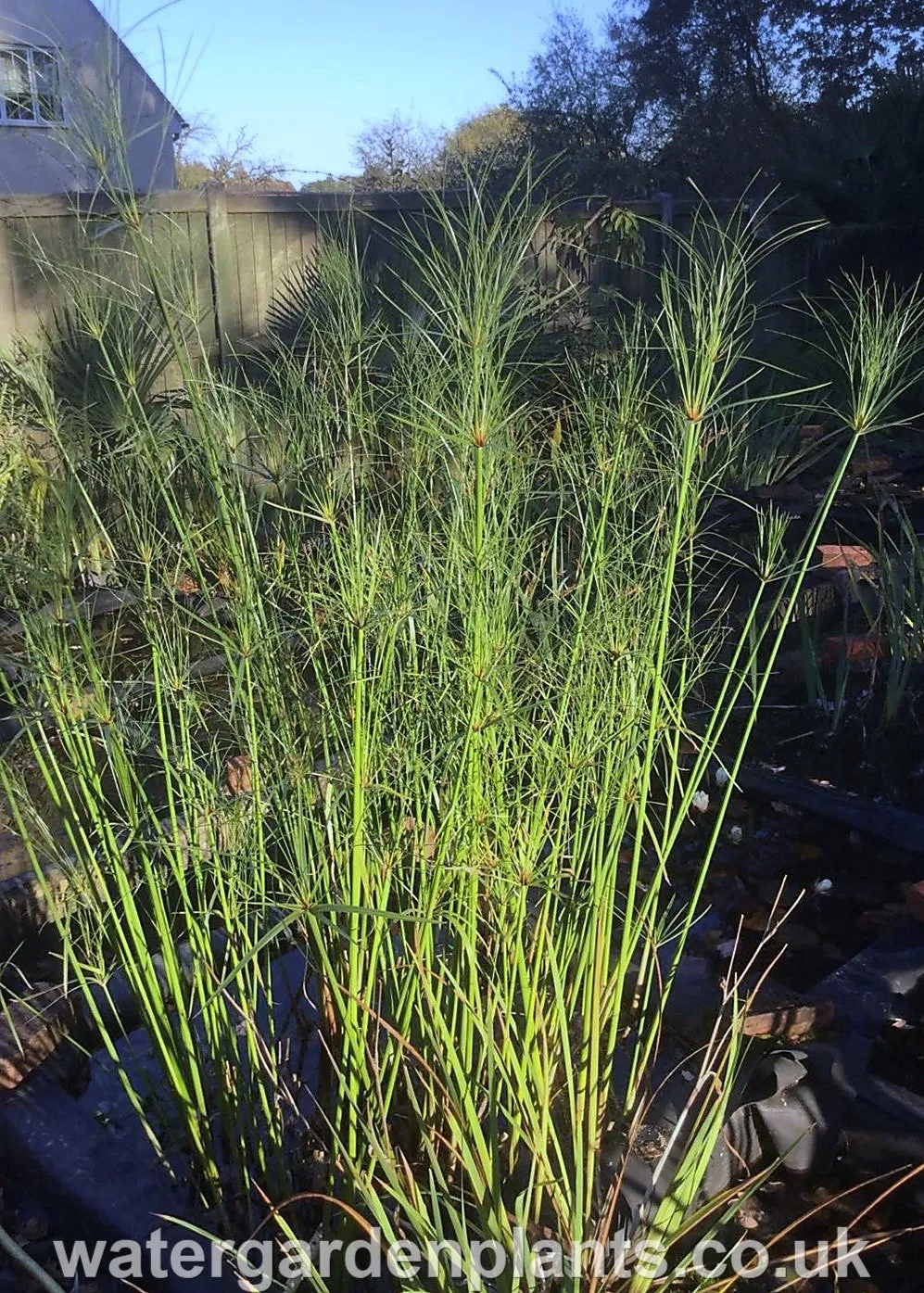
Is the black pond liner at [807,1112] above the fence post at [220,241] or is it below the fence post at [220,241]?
below

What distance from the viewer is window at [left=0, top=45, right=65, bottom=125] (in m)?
1.47

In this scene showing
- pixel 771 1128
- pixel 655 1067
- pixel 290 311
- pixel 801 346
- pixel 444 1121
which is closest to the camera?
pixel 444 1121

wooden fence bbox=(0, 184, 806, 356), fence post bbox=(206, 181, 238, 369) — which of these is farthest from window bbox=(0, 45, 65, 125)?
fence post bbox=(206, 181, 238, 369)

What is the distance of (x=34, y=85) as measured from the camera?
1497 millimetres

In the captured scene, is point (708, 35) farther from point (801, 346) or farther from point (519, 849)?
point (519, 849)

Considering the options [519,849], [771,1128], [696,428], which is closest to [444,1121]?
[519,849]

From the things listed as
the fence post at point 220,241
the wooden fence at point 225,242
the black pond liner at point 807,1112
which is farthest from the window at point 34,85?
the fence post at point 220,241

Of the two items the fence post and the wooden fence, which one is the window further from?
the fence post

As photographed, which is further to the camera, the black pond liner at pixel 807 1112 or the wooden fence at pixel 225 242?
the wooden fence at pixel 225 242

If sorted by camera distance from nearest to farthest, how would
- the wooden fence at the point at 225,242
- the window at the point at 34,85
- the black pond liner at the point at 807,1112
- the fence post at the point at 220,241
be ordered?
the window at the point at 34,85, the black pond liner at the point at 807,1112, the wooden fence at the point at 225,242, the fence post at the point at 220,241

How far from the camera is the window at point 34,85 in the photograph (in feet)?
4.82

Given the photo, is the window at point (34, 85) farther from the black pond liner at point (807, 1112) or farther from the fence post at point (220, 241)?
the fence post at point (220, 241)

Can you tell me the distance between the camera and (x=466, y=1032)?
1.41m

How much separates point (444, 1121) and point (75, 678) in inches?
31.0
